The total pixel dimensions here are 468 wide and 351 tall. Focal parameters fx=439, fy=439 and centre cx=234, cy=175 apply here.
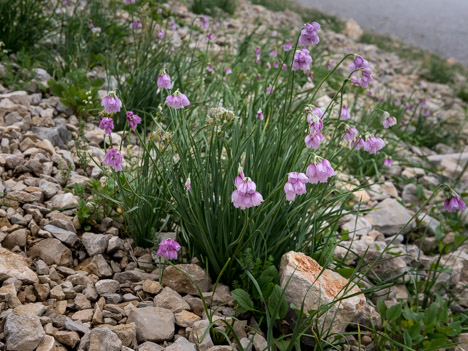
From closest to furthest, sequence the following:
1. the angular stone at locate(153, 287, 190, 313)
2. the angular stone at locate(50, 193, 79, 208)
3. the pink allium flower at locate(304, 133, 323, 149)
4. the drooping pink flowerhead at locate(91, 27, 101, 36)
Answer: the pink allium flower at locate(304, 133, 323, 149), the angular stone at locate(153, 287, 190, 313), the angular stone at locate(50, 193, 79, 208), the drooping pink flowerhead at locate(91, 27, 101, 36)

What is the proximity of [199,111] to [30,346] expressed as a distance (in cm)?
206

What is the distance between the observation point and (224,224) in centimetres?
195

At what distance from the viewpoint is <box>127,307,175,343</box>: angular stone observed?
5.55ft

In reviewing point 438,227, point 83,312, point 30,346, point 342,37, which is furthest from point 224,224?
point 342,37

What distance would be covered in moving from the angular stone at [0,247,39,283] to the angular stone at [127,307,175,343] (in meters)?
0.46

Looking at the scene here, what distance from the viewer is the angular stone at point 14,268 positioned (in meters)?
1.78

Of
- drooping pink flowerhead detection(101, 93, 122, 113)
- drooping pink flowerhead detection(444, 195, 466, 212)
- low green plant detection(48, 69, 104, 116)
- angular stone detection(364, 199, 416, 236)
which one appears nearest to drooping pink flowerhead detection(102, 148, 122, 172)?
drooping pink flowerhead detection(101, 93, 122, 113)

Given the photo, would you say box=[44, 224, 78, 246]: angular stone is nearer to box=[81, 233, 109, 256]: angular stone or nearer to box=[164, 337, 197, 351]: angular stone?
box=[81, 233, 109, 256]: angular stone

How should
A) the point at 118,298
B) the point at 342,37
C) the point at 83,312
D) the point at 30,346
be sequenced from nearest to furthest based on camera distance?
1. the point at 30,346
2. the point at 83,312
3. the point at 118,298
4. the point at 342,37

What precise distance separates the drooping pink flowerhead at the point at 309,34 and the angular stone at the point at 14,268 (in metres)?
1.49

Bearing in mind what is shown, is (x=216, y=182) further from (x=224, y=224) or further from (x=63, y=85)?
(x=63, y=85)

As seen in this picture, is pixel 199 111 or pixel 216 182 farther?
pixel 199 111

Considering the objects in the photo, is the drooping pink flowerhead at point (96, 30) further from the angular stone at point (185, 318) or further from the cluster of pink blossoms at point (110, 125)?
the angular stone at point (185, 318)

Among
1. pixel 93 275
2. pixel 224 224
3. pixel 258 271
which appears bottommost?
pixel 93 275
